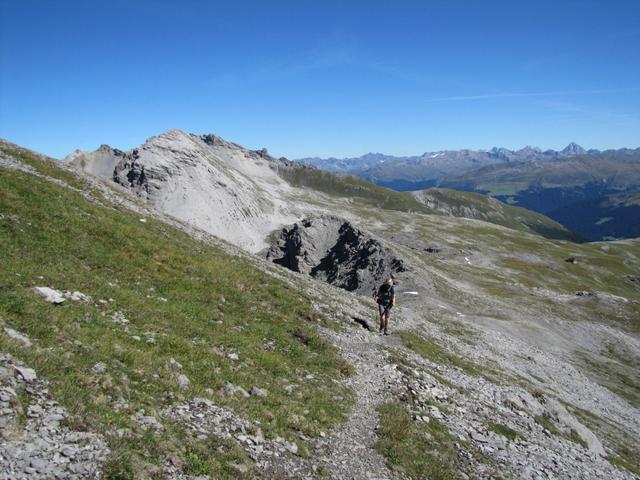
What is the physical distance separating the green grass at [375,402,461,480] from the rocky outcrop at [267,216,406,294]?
4885 cm

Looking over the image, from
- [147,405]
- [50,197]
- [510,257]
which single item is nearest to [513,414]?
[147,405]

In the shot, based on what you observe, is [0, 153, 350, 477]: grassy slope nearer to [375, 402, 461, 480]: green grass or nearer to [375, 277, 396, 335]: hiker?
[375, 402, 461, 480]: green grass

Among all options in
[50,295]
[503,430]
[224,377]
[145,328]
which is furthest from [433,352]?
[50,295]

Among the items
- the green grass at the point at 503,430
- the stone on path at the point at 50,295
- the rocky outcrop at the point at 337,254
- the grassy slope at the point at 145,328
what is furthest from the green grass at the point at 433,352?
the rocky outcrop at the point at 337,254

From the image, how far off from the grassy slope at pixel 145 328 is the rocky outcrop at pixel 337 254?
42.0 metres

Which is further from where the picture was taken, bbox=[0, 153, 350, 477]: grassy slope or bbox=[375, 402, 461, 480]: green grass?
bbox=[375, 402, 461, 480]: green grass

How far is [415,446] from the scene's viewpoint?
1628 centimetres

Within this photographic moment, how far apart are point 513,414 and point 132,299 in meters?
21.2

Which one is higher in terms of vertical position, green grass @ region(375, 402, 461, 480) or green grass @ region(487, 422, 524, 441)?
green grass @ region(375, 402, 461, 480)

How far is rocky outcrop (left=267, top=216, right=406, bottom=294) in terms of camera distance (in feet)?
234

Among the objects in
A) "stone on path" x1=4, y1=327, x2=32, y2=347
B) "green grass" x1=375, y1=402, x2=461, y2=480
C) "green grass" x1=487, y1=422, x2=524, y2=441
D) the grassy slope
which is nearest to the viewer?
the grassy slope

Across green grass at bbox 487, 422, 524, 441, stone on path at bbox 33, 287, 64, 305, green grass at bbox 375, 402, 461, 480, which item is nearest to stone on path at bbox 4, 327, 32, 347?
stone on path at bbox 33, 287, 64, 305

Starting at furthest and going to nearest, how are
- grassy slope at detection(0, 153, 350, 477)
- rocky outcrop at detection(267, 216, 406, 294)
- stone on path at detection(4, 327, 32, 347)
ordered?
rocky outcrop at detection(267, 216, 406, 294) → stone on path at detection(4, 327, 32, 347) → grassy slope at detection(0, 153, 350, 477)

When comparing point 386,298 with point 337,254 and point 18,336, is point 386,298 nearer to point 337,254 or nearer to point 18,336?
point 18,336
